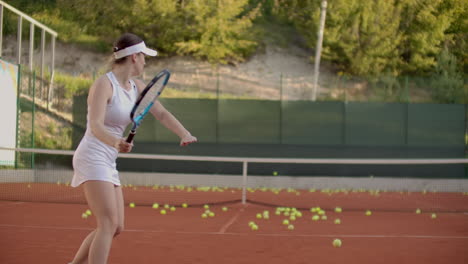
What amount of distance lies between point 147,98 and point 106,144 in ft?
1.18

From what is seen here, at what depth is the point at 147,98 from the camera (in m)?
3.32

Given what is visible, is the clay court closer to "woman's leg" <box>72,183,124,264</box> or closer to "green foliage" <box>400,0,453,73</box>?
"woman's leg" <box>72,183,124,264</box>

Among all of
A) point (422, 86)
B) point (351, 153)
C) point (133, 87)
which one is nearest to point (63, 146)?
point (351, 153)

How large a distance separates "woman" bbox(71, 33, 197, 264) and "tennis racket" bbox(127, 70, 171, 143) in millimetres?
62

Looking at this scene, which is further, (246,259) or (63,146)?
(63,146)

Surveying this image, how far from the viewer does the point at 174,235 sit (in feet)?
20.0

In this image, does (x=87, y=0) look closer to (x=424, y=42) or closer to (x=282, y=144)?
(x=424, y=42)

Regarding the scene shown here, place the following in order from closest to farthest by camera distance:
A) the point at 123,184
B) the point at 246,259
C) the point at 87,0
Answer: the point at 246,259 → the point at 123,184 → the point at 87,0

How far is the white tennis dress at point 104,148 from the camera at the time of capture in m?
3.15

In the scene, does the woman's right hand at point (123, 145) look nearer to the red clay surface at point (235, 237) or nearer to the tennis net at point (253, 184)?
the red clay surface at point (235, 237)

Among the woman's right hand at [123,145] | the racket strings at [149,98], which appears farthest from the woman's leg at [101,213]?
the racket strings at [149,98]

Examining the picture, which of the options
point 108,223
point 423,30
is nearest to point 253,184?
point 108,223

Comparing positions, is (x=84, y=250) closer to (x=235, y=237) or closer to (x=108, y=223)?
(x=108, y=223)

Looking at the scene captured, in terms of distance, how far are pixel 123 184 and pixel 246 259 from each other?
803 centimetres
